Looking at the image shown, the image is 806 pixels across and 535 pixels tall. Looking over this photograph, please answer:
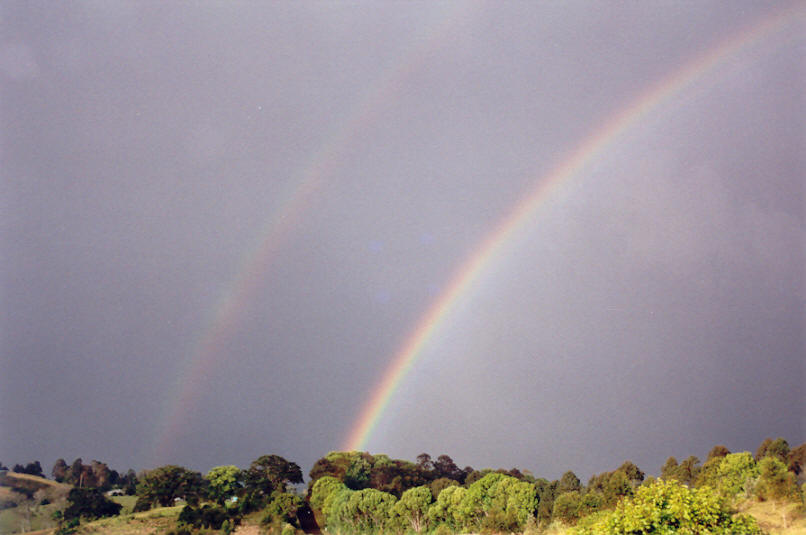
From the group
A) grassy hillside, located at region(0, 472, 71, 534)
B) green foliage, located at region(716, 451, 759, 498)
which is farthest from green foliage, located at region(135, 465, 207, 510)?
green foliage, located at region(716, 451, 759, 498)


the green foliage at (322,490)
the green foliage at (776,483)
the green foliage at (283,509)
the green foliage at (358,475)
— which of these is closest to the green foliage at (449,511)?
the green foliage at (283,509)

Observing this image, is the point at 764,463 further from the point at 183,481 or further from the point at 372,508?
the point at 183,481

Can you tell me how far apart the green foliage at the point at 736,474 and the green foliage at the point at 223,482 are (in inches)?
2367

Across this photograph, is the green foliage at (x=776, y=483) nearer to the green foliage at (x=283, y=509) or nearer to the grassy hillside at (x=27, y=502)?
the green foliage at (x=283, y=509)

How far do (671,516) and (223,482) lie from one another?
77.1 meters

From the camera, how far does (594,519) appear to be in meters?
40.0

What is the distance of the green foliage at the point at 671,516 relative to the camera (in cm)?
1548

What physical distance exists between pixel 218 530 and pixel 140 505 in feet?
53.3

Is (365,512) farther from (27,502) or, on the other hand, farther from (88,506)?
(27,502)

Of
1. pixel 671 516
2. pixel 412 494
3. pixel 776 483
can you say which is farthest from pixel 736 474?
pixel 671 516

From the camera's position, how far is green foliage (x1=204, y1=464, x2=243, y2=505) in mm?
78688

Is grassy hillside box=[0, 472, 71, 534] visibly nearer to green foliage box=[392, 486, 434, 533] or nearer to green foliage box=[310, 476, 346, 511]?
green foliage box=[310, 476, 346, 511]

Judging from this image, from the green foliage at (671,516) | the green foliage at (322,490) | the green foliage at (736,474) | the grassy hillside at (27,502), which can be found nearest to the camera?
the green foliage at (671,516)

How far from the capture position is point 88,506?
223 ft
